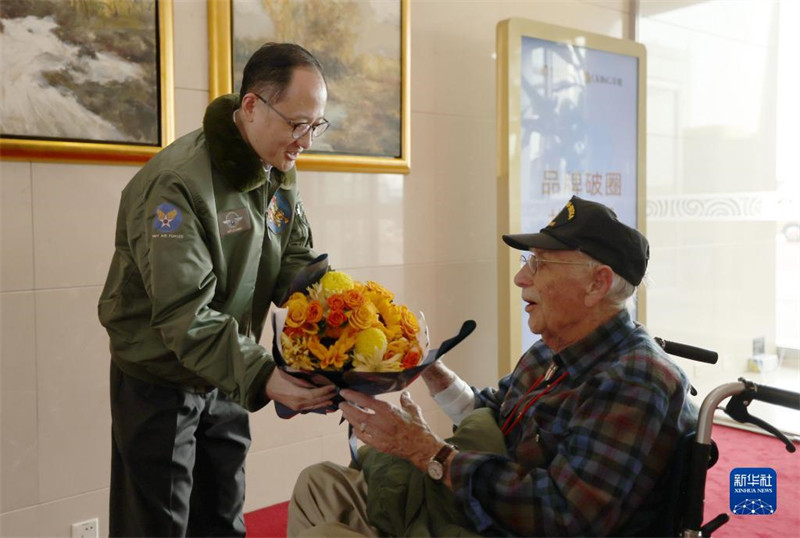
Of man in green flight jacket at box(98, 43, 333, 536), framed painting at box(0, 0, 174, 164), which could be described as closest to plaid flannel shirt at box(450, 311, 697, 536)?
man in green flight jacket at box(98, 43, 333, 536)

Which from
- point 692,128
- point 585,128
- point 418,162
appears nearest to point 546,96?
point 585,128

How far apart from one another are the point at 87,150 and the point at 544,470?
1.84m

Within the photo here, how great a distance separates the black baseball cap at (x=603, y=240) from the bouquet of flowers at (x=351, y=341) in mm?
333

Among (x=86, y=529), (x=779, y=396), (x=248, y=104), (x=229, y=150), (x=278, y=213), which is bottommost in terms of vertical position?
(x=86, y=529)

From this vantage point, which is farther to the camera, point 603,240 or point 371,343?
point 603,240

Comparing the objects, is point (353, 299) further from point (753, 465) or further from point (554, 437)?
point (753, 465)

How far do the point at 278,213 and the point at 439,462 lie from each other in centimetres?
92

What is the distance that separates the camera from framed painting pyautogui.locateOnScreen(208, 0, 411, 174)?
289 cm

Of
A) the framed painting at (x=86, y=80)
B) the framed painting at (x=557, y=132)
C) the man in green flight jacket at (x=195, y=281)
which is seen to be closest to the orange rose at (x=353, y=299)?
the man in green flight jacket at (x=195, y=281)

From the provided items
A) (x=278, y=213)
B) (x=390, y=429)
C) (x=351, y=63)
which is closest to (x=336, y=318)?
(x=390, y=429)

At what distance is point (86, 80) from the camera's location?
96.2 inches

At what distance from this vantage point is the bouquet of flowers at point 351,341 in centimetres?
145

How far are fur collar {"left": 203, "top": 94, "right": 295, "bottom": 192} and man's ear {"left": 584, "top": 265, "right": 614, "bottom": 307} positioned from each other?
869 mm

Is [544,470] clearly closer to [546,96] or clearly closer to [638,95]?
[546,96]
